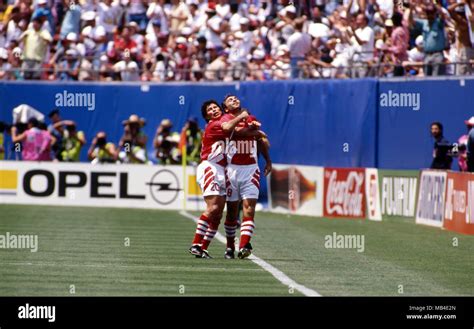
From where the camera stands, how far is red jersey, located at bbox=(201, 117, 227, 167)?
17047 millimetres

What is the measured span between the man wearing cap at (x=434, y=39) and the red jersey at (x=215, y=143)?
1048 centimetres

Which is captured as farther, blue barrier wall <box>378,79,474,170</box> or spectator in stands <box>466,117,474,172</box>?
blue barrier wall <box>378,79,474,170</box>

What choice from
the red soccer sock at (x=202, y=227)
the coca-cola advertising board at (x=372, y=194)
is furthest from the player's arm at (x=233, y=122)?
the coca-cola advertising board at (x=372, y=194)

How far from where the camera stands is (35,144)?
3297 centimetres

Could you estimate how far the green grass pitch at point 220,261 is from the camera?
13586 mm

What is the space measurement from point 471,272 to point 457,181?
754 centimetres

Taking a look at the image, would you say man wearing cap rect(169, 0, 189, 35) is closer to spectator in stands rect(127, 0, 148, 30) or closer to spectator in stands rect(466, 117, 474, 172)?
spectator in stands rect(127, 0, 148, 30)

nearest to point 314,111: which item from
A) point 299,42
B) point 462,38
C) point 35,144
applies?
point 299,42

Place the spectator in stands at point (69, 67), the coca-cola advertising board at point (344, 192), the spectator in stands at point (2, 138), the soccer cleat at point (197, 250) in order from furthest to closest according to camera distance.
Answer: the spectator in stands at point (69, 67)
the spectator in stands at point (2, 138)
the coca-cola advertising board at point (344, 192)
the soccer cleat at point (197, 250)

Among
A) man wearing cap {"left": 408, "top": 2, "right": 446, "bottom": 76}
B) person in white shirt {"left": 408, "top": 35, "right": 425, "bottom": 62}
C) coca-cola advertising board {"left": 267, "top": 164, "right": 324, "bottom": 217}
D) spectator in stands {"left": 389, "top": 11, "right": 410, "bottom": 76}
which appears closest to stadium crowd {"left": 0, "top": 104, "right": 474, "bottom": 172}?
coca-cola advertising board {"left": 267, "top": 164, "right": 324, "bottom": 217}

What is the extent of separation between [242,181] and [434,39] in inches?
432

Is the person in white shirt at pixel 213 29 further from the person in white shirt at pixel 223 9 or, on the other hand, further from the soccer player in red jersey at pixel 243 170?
the soccer player in red jersey at pixel 243 170

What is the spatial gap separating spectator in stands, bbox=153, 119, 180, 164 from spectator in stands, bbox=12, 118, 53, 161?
9.01 ft
